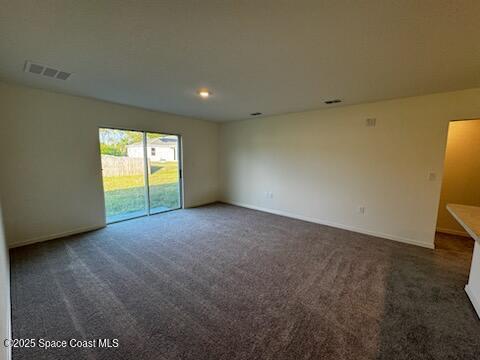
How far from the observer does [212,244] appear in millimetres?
3178

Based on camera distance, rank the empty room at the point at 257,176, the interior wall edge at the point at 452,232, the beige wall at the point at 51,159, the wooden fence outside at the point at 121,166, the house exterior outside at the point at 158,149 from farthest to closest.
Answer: the house exterior outside at the point at 158,149 → the wooden fence outside at the point at 121,166 → the interior wall edge at the point at 452,232 → the beige wall at the point at 51,159 → the empty room at the point at 257,176

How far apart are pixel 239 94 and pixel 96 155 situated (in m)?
2.89

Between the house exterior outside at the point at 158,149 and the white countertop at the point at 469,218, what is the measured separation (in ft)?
16.5

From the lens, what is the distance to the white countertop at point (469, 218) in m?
1.58

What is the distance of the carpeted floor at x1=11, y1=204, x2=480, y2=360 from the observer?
1.49 m

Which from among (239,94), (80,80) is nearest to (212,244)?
(239,94)

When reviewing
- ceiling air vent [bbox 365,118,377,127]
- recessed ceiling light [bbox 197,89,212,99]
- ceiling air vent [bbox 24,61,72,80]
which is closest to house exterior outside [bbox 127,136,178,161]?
ceiling air vent [bbox 24,61,72,80]

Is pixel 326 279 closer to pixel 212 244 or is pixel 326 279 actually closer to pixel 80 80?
pixel 212 244

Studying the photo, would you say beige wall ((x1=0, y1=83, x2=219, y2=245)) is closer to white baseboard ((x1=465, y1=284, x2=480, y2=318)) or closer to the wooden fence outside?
the wooden fence outside

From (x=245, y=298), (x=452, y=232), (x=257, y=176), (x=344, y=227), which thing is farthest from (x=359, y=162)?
(x=245, y=298)

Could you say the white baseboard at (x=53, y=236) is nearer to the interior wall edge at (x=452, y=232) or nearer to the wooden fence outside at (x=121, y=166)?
the wooden fence outside at (x=121, y=166)

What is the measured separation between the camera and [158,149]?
15.5 ft

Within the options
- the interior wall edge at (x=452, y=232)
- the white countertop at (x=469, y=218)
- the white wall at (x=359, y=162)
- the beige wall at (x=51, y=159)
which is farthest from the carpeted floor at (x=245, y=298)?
the white countertop at (x=469, y=218)

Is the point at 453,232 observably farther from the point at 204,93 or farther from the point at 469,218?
the point at 204,93
